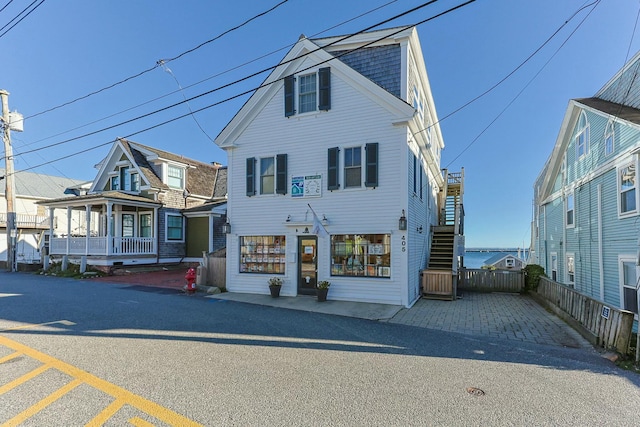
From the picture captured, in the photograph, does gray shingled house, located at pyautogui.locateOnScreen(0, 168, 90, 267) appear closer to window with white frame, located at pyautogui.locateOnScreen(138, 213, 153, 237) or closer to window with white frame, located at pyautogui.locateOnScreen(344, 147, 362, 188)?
window with white frame, located at pyautogui.locateOnScreen(138, 213, 153, 237)

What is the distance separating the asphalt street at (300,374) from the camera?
12.4ft

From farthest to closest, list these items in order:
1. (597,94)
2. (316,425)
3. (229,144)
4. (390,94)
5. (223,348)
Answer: (597,94)
(229,144)
(390,94)
(223,348)
(316,425)

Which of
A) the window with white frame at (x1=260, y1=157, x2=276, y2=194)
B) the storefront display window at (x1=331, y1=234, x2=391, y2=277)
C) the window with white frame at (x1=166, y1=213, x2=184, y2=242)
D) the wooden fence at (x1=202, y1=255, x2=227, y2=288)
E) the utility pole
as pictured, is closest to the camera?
the storefront display window at (x1=331, y1=234, x2=391, y2=277)

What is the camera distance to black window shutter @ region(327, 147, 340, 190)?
37.2ft

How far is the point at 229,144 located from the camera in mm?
13117

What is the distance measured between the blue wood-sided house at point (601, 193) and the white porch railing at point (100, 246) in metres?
21.7

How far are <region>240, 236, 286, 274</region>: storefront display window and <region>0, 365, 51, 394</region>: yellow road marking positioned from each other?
7.76 m

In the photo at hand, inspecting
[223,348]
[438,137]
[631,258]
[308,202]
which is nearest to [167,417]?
[223,348]

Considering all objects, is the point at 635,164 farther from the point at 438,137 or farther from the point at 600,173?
the point at 438,137

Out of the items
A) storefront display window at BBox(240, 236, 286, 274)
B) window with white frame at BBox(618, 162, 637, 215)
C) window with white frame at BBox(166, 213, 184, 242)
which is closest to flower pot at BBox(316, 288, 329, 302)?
storefront display window at BBox(240, 236, 286, 274)

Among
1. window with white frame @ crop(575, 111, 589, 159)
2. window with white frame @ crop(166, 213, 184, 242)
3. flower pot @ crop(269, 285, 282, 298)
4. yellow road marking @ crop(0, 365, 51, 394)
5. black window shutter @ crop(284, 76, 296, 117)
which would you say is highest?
black window shutter @ crop(284, 76, 296, 117)

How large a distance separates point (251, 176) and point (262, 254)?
2.99 metres

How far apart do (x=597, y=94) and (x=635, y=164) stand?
23.0ft

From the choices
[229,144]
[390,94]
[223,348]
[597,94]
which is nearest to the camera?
[223,348]
